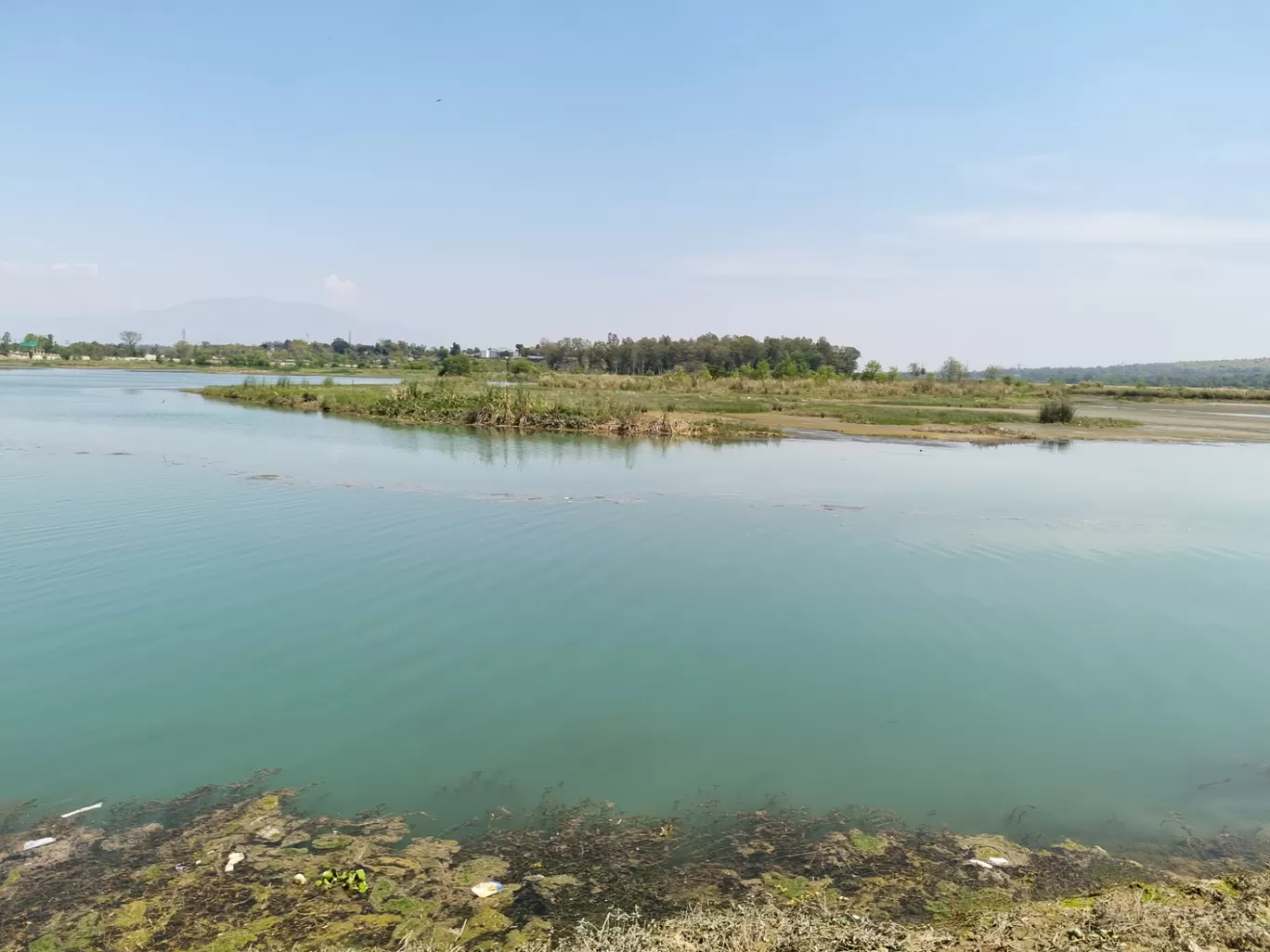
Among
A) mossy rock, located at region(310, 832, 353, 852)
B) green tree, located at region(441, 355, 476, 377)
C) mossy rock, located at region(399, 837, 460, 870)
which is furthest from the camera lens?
green tree, located at region(441, 355, 476, 377)

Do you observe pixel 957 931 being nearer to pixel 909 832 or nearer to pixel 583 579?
pixel 909 832

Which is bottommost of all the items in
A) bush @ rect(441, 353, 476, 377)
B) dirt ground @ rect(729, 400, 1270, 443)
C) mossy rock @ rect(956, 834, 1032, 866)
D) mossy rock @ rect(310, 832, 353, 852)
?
mossy rock @ rect(956, 834, 1032, 866)

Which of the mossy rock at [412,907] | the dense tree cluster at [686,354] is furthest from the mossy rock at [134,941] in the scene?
the dense tree cluster at [686,354]

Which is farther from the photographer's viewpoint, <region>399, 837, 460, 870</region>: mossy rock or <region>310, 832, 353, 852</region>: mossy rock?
<region>310, 832, 353, 852</region>: mossy rock

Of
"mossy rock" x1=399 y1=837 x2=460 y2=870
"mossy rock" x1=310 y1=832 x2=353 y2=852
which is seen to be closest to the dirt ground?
"mossy rock" x1=399 y1=837 x2=460 y2=870

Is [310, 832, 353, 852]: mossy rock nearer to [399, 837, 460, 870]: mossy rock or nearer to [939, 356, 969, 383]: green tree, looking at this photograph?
[399, 837, 460, 870]: mossy rock

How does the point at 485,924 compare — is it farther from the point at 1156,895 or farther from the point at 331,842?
the point at 1156,895

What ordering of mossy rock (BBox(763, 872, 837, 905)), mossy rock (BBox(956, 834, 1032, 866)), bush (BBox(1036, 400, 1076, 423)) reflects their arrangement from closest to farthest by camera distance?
mossy rock (BBox(763, 872, 837, 905)), mossy rock (BBox(956, 834, 1032, 866)), bush (BBox(1036, 400, 1076, 423))

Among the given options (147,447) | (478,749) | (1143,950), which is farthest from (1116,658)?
(147,447)
